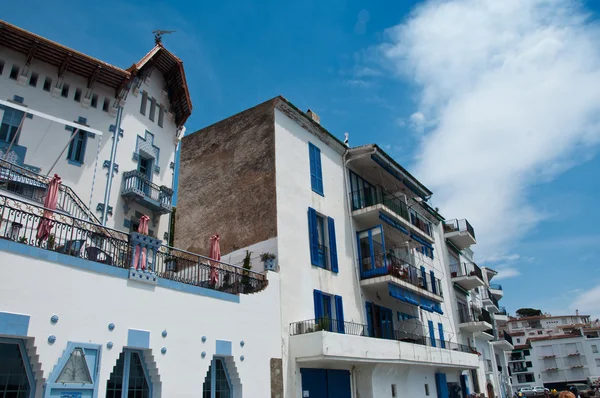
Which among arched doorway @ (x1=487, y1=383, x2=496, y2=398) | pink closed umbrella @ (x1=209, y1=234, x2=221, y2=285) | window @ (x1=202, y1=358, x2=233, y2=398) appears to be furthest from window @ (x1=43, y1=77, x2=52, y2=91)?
arched doorway @ (x1=487, y1=383, x2=496, y2=398)

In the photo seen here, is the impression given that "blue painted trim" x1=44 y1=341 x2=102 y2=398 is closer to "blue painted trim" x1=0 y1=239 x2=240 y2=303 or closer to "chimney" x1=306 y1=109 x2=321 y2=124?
"blue painted trim" x1=0 y1=239 x2=240 y2=303

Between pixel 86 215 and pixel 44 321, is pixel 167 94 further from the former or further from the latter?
pixel 44 321

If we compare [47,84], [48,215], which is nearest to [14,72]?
[47,84]

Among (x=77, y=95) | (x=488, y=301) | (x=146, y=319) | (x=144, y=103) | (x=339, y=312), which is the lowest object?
(x=146, y=319)

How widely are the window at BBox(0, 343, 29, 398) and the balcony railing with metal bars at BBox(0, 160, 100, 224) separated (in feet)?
17.6

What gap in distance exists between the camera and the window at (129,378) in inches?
445

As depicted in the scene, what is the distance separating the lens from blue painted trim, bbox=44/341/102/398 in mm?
9673

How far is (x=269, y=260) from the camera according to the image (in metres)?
17.3

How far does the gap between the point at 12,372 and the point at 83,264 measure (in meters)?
2.54

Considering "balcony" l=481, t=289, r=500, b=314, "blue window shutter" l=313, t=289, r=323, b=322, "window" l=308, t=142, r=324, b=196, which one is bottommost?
"blue window shutter" l=313, t=289, r=323, b=322

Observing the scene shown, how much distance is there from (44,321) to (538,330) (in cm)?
9582

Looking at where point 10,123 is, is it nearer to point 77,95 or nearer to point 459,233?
point 77,95

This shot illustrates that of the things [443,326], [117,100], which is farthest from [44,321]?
[443,326]

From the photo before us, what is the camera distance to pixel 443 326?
30844 mm
